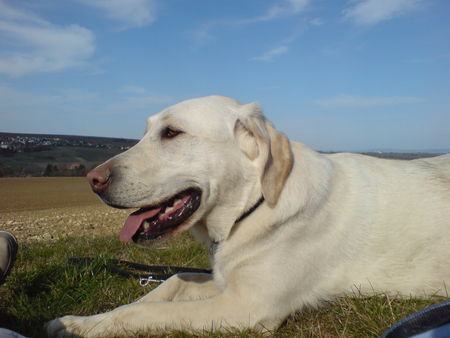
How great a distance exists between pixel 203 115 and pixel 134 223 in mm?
1065

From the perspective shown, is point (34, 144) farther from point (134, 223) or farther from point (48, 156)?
point (134, 223)

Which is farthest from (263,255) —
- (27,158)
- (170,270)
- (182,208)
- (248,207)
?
(27,158)

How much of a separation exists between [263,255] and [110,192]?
49.9 inches

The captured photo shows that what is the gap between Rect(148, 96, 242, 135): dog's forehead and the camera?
333cm

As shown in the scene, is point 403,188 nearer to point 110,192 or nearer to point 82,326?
point 110,192

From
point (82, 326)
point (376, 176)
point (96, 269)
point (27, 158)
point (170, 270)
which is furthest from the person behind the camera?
point (27, 158)

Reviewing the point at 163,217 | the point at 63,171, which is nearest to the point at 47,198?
the point at 63,171

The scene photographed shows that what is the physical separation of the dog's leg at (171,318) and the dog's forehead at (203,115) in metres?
1.37

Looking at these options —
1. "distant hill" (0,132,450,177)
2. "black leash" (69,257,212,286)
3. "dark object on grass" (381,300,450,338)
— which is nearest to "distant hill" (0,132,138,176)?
"distant hill" (0,132,450,177)

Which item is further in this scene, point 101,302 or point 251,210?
point 101,302

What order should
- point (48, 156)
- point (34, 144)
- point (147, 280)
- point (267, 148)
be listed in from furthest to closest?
point (34, 144), point (48, 156), point (147, 280), point (267, 148)

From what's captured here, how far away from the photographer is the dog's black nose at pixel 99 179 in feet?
10.00

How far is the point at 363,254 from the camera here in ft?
10.7

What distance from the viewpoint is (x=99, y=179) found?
304cm
